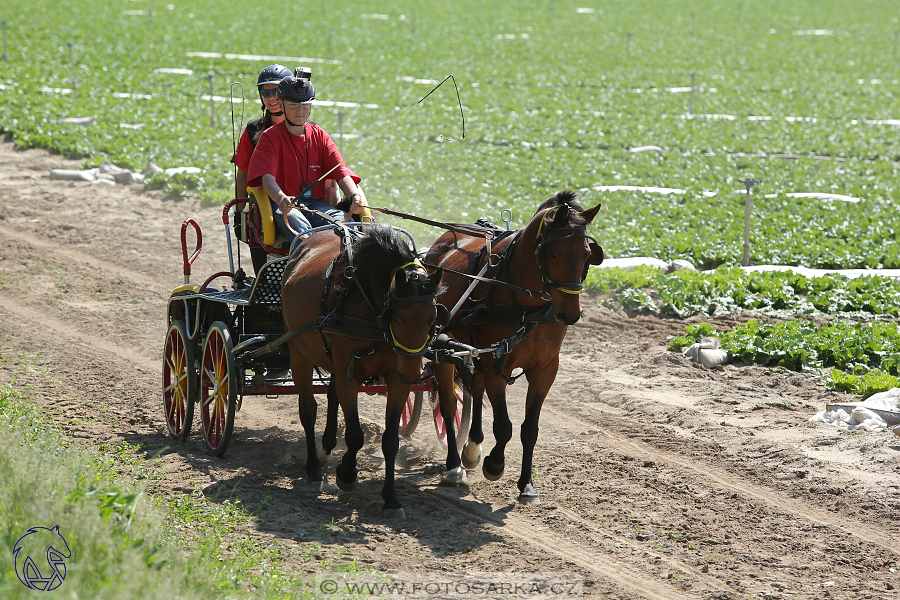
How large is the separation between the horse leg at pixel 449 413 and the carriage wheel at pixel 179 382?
6.51 ft

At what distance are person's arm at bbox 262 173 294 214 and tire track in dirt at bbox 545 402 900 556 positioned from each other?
324 cm

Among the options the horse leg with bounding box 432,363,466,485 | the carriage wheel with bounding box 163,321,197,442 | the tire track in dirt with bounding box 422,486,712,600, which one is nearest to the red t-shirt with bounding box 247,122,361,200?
the carriage wheel with bounding box 163,321,197,442

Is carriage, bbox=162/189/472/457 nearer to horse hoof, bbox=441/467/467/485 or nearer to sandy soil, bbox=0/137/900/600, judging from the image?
sandy soil, bbox=0/137/900/600

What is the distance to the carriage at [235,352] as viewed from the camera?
6520 millimetres

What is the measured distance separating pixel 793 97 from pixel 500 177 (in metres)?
15.5

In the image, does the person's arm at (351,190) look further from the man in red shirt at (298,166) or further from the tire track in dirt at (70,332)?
the tire track in dirt at (70,332)

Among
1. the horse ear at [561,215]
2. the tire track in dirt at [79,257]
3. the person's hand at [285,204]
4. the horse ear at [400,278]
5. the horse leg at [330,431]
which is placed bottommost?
the horse leg at [330,431]

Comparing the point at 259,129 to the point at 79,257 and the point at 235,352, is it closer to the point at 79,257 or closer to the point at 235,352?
the point at 235,352

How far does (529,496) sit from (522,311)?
1.31m

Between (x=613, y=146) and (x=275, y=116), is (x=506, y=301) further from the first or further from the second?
(x=613, y=146)

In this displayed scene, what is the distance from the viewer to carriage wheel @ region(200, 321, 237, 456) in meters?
6.35

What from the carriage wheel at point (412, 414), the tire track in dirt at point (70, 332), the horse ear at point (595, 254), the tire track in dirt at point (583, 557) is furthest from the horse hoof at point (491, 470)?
the tire track in dirt at point (70, 332)

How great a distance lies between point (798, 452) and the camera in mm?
6824

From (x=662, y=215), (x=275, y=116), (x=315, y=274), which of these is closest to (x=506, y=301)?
(x=315, y=274)
